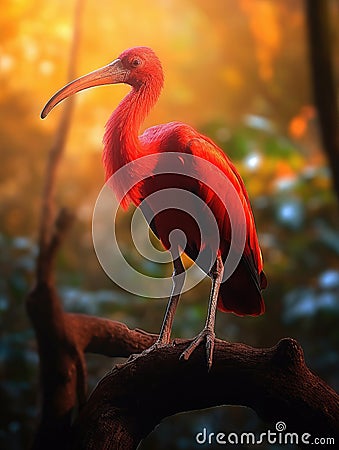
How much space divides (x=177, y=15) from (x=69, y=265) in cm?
128

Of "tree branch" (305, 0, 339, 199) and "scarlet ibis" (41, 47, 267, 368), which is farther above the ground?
"tree branch" (305, 0, 339, 199)

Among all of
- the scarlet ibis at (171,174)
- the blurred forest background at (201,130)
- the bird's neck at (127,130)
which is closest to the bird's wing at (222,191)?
the scarlet ibis at (171,174)

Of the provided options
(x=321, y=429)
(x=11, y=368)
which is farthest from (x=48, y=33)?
(x=321, y=429)

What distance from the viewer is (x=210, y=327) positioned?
1362mm

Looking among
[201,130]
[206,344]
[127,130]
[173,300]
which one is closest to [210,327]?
[206,344]

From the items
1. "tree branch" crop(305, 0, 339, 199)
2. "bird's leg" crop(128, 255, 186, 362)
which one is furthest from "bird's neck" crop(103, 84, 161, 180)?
"tree branch" crop(305, 0, 339, 199)

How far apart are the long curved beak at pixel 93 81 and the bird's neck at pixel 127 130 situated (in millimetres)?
48

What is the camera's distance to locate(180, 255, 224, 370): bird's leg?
1298mm

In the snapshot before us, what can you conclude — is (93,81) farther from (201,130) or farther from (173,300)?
(201,130)

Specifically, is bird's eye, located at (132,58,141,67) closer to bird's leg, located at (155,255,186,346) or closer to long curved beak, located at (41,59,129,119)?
long curved beak, located at (41,59,129,119)

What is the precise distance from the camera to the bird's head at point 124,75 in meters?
1.48

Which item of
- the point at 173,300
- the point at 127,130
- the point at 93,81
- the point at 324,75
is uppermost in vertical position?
the point at 324,75

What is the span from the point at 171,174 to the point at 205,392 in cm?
46

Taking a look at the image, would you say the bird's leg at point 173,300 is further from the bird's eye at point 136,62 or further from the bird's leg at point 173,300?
the bird's eye at point 136,62
